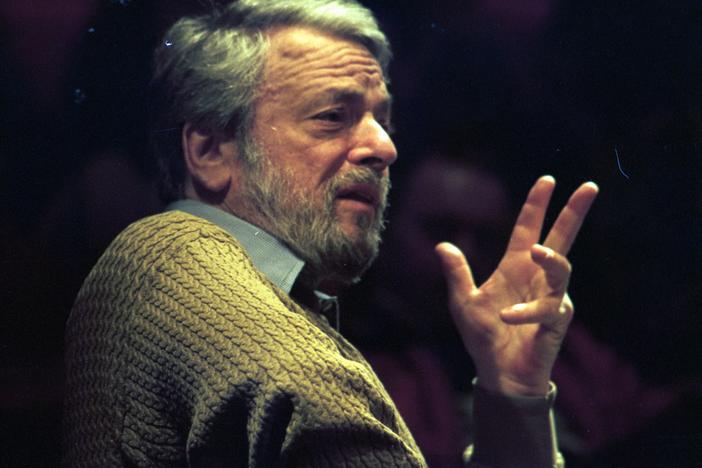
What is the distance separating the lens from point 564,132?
1592mm

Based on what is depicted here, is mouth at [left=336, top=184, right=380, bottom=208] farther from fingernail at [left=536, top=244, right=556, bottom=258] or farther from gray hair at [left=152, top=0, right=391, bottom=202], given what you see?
fingernail at [left=536, top=244, right=556, bottom=258]

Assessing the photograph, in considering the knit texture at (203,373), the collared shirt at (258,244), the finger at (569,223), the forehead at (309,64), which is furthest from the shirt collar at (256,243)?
the finger at (569,223)

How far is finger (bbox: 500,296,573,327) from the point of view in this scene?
1317 millimetres

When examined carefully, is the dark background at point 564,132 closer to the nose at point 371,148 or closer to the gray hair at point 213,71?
the gray hair at point 213,71

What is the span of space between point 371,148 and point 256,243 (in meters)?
0.24

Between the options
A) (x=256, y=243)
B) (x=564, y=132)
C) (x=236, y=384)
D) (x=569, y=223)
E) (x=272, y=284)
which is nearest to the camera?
(x=236, y=384)

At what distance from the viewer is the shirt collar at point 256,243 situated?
1.24 meters

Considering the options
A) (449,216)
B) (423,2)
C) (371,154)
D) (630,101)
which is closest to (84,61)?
(371,154)

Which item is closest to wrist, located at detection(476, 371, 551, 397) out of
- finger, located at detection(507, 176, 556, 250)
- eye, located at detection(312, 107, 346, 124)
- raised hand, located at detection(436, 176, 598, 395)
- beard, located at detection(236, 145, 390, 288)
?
raised hand, located at detection(436, 176, 598, 395)

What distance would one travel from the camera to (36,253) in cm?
114

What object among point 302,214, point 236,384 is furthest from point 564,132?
point 236,384

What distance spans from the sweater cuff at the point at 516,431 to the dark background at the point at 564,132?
0.83 feet

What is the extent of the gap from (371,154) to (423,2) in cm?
34

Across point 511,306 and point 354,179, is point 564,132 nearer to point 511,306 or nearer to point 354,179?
point 511,306
